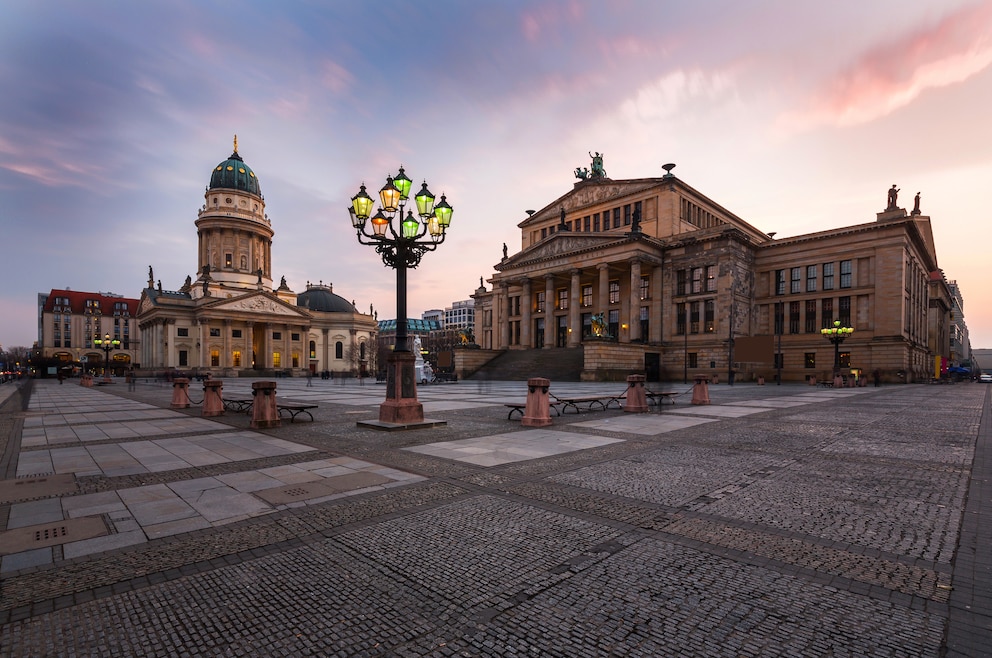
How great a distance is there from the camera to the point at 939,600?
11.6 ft

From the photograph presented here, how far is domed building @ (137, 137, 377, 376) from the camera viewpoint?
81000 millimetres

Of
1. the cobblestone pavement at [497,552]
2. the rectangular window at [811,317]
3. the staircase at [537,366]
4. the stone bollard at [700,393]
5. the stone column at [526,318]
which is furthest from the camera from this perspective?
the stone column at [526,318]

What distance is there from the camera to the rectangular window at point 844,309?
4803 cm

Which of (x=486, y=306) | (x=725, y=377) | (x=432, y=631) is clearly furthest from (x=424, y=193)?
(x=486, y=306)

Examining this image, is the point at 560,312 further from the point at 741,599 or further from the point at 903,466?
the point at 741,599

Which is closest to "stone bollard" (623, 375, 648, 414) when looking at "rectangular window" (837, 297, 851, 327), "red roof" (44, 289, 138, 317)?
"rectangular window" (837, 297, 851, 327)

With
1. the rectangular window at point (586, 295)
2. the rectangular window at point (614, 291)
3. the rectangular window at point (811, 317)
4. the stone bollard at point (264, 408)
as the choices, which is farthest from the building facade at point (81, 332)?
the rectangular window at point (811, 317)

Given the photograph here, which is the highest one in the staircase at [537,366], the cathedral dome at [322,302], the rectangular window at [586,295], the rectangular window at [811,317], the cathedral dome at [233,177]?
the cathedral dome at [233,177]

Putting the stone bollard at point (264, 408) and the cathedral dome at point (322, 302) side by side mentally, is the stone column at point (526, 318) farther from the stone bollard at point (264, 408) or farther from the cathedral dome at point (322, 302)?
the cathedral dome at point (322, 302)

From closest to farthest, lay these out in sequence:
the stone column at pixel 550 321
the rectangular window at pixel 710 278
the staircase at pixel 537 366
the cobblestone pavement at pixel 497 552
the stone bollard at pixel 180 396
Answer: the cobblestone pavement at pixel 497 552
the stone bollard at pixel 180 396
the staircase at pixel 537 366
the rectangular window at pixel 710 278
the stone column at pixel 550 321

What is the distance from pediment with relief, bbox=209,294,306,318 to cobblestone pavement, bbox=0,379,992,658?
268 ft

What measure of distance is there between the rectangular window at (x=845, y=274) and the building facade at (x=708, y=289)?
0.09m

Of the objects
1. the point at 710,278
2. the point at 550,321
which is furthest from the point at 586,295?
the point at 710,278

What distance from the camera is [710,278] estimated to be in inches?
2003
